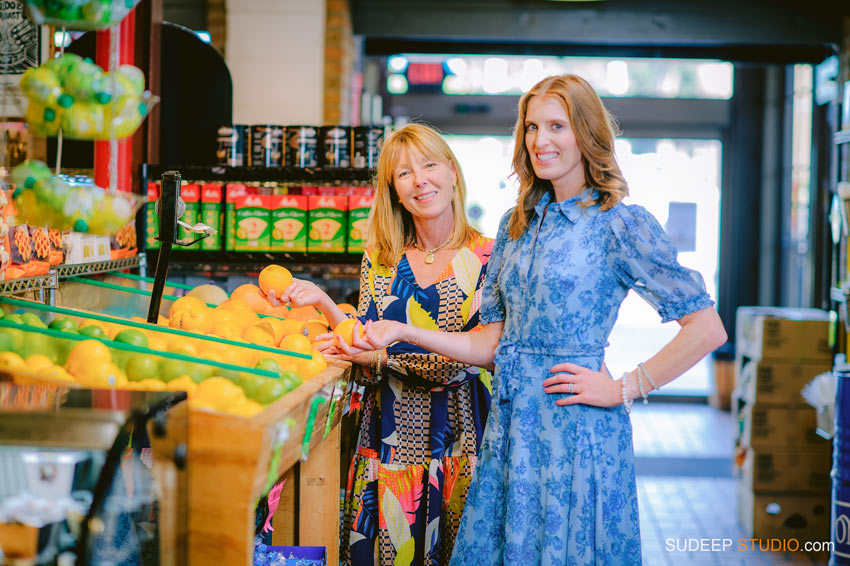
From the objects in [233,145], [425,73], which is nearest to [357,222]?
[233,145]

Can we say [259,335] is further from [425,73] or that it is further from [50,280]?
[425,73]

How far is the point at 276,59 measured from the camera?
17.5 feet

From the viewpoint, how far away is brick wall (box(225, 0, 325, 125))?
531 cm

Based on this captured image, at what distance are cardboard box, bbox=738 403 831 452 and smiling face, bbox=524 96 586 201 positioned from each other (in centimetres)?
296

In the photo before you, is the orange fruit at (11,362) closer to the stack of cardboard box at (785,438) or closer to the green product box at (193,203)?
the green product box at (193,203)

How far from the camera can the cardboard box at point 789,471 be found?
161 inches

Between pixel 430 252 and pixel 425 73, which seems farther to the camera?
pixel 425 73

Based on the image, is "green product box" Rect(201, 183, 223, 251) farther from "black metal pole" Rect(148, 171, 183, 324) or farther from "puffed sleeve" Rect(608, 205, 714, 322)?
"puffed sleeve" Rect(608, 205, 714, 322)

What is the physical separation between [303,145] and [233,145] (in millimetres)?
310

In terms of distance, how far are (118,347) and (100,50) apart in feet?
6.28

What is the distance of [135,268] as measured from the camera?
3.09 metres

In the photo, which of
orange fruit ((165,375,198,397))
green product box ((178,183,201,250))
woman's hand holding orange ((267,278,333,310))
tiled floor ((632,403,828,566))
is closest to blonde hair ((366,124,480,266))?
woman's hand holding orange ((267,278,333,310))

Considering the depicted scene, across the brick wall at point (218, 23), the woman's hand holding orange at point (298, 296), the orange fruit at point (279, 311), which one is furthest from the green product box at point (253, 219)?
the brick wall at point (218, 23)

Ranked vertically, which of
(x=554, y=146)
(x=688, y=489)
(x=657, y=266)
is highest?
(x=554, y=146)
